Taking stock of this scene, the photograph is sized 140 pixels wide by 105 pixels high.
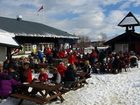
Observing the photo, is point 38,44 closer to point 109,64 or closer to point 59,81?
point 109,64

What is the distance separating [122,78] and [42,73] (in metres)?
5.96

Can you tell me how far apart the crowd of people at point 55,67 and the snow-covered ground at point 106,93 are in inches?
25.4

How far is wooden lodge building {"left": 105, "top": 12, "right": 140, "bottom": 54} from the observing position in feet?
116

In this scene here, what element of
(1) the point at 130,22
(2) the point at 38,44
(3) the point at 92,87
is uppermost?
(1) the point at 130,22

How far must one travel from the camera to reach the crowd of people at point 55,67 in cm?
1119

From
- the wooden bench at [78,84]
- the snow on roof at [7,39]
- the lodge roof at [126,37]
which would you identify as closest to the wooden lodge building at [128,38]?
the lodge roof at [126,37]

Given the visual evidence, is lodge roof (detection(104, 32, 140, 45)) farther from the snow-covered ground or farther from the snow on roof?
the snow-covered ground

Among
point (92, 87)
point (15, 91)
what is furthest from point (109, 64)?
point (15, 91)

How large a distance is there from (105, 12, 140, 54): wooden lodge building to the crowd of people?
1372 centimetres

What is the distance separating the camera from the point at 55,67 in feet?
54.7

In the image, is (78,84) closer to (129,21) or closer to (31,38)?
(31,38)

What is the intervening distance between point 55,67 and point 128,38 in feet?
67.5

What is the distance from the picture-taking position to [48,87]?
10406 mm

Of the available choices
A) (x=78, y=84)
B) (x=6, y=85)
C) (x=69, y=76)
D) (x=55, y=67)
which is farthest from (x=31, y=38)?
(x=6, y=85)
